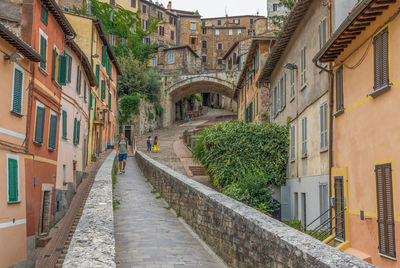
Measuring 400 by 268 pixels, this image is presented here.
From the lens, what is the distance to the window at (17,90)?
39.1 feet

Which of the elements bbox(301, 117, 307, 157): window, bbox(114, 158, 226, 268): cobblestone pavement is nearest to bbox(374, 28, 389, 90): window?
bbox(114, 158, 226, 268): cobblestone pavement

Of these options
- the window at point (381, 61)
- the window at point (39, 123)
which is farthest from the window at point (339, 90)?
the window at point (39, 123)

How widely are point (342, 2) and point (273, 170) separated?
808 cm

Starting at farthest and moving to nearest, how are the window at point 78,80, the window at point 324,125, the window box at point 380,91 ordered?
1. the window at point 78,80
2. the window at point 324,125
3. the window box at point 380,91

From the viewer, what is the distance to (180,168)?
23.2 m

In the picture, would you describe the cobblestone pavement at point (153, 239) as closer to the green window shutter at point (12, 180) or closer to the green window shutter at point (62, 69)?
the green window shutter at point (12, 180)

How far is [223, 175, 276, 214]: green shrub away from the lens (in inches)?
606

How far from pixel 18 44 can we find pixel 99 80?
18.5 m

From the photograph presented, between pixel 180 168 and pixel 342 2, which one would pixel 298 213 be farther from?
pixel 180 168

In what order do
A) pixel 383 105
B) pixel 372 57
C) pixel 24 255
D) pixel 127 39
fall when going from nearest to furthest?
pixel 383 105 < pixel 372 57 < pixel 24 255 < pixel 127 39

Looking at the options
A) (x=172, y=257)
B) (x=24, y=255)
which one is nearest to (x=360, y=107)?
(x=172, y=257)

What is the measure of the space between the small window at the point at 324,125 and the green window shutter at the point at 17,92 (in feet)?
28.0

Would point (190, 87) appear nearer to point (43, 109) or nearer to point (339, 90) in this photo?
point (43, 109)

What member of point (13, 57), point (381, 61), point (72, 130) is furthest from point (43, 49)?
point (381, 61)
